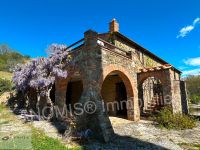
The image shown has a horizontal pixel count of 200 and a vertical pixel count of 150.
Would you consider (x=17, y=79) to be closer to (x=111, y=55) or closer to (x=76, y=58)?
(x=76, y=58)

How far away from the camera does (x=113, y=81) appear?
15.6 meters

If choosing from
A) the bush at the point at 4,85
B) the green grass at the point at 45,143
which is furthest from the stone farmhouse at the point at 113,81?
the bush at the point at 4,85

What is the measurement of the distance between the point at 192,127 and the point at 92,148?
6949 mm

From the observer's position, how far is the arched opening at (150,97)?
15.3 m

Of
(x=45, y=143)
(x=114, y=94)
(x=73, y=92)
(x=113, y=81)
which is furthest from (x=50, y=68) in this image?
(x=45, y=143)

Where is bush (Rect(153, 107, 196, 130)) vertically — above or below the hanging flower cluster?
below

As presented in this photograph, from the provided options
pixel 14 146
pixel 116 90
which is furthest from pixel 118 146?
pixel 116 90

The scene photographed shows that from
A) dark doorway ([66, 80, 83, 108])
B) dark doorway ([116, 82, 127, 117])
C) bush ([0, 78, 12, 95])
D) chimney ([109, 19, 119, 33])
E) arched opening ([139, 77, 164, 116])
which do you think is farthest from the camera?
bush ([0, 78, 12, 95])

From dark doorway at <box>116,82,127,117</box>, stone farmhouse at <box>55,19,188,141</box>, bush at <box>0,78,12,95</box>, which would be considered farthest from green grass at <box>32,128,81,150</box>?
bush at <box>0,78,12,95</box>

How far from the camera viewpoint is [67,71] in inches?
472

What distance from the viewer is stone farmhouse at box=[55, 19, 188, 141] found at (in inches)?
370

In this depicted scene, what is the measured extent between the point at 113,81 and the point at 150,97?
3.93 m

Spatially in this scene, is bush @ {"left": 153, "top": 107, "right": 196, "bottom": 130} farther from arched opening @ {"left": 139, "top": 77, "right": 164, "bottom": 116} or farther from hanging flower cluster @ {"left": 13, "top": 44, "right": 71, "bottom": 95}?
hanging flower cluster @ {"left": 13, "top": 44, "right": 71, "bottom": 95}

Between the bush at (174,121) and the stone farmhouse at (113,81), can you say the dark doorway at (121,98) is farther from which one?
the bush at (174,121)
